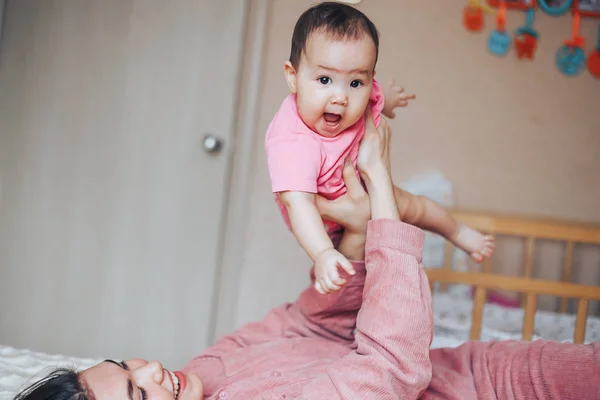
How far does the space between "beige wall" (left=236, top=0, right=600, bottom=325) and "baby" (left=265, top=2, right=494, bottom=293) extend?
133 cm

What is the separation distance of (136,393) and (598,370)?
0.73 m

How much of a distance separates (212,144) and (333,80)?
3.99 feet

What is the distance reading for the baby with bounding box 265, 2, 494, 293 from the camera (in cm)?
100

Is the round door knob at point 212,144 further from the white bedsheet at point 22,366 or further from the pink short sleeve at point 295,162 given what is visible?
the pink short sleeve at point 295,162

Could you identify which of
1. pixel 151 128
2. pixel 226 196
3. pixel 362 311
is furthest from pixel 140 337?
pixel 362 311

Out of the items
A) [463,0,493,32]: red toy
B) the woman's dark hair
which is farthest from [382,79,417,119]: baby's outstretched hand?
[463,0,493,32]: red toy

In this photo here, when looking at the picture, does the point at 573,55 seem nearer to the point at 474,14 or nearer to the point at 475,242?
the point at 474,14

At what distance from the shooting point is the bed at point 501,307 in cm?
178

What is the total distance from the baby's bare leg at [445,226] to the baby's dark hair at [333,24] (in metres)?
0.35

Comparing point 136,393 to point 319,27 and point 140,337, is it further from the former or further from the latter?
point 140,337

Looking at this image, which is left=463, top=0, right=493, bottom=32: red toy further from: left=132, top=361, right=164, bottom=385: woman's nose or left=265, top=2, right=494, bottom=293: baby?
left=132, top=361, right=164, bottom=385: woman's nose

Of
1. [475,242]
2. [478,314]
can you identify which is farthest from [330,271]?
[478,314]

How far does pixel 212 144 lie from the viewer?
219cm

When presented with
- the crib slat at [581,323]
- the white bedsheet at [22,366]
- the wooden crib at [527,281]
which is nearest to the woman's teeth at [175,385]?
the white bedsheet at [22,366]
